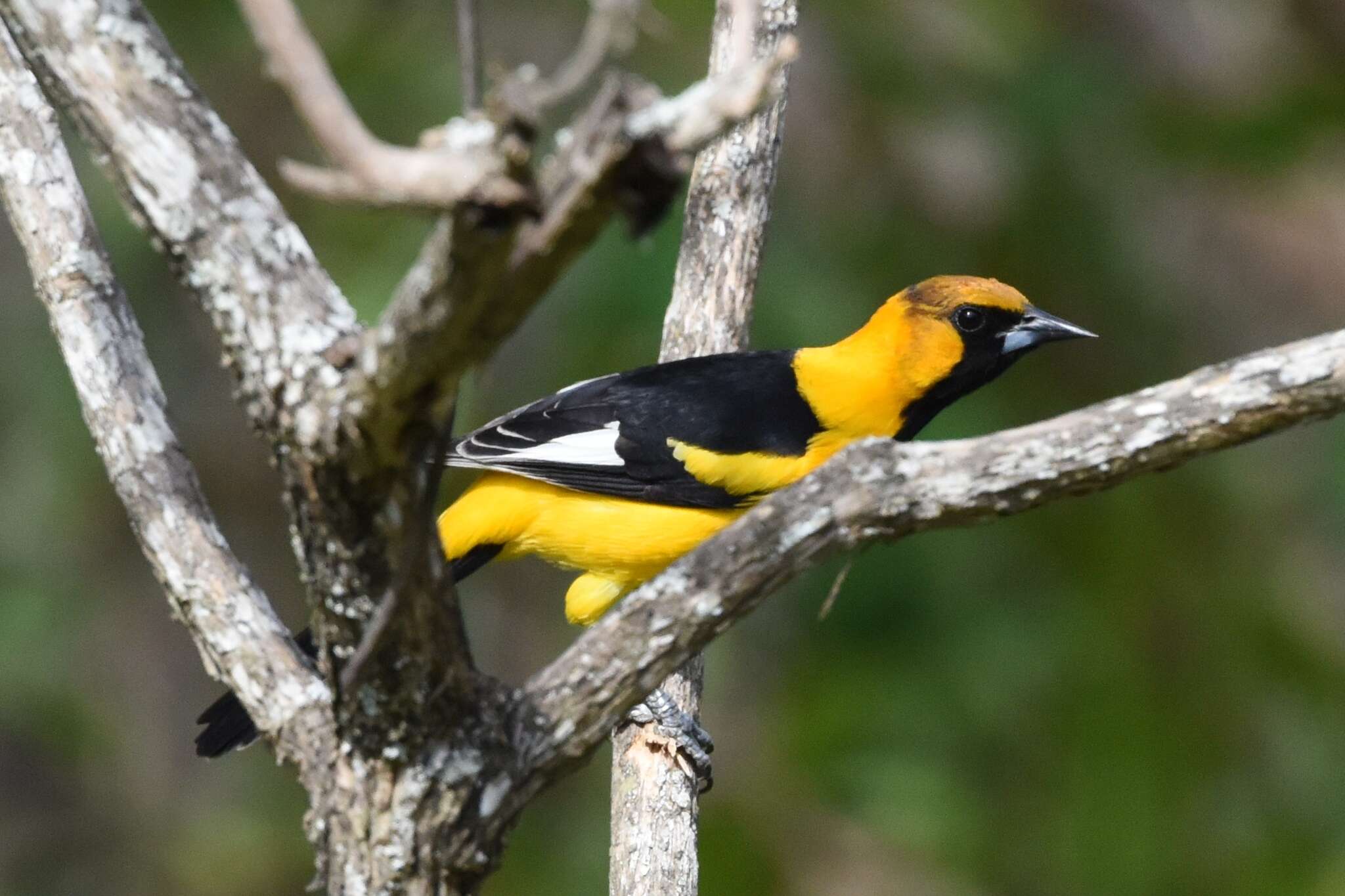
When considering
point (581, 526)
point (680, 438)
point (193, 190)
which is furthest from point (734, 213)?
point (193, 190)

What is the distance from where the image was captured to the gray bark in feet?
10.7

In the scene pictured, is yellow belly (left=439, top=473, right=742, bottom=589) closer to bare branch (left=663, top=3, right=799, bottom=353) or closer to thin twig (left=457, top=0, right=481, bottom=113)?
bare branch (left=663, top=3, right=799, bottom=353)

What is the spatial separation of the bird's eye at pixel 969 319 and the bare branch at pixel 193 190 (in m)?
2.30

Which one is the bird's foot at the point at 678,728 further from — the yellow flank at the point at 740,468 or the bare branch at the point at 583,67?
the bare branch at the point at 583,67

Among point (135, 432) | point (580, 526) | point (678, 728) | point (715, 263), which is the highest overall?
point (715, 263)

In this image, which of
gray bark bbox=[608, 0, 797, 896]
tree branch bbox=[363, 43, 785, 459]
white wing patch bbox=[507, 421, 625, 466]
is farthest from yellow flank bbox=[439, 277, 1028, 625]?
tree branch bbox=[363, 43, 785, 459]

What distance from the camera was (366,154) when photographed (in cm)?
133

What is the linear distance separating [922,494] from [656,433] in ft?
5.51

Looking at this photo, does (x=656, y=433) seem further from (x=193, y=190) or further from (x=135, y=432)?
(x=193, y=190)

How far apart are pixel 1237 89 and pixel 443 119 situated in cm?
390

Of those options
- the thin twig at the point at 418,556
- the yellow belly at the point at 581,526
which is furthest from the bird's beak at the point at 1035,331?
the thin twig at the point at 418,556

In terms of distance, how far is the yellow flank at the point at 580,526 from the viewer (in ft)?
11.7

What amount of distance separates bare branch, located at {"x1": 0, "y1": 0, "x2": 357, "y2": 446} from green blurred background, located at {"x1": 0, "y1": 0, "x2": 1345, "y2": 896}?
8.66 ft

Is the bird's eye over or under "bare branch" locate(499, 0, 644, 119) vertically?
over
